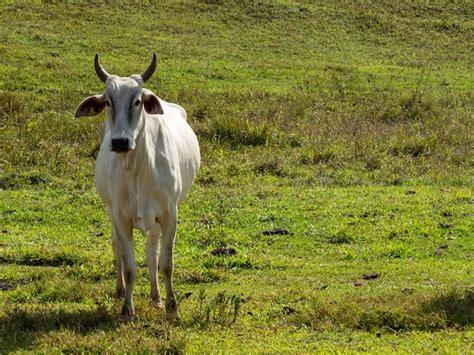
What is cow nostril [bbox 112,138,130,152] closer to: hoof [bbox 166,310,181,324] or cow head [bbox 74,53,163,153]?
cow head [bbox 74,53,163,153]

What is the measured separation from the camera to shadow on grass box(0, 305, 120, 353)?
262 inches

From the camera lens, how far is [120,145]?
6.68 meters

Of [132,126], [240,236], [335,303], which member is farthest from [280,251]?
[132,126]

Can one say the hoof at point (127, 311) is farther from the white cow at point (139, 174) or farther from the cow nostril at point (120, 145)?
the cow nostril at point (120, 145)

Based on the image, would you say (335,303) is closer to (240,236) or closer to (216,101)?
(240,236)

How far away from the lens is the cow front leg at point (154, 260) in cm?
764

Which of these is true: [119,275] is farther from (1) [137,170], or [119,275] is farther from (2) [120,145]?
(2) [120,145]

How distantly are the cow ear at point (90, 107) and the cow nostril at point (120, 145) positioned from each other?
2.26 ft

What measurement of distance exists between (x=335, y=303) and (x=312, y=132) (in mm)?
8512

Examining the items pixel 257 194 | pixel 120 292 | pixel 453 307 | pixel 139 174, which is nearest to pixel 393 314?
pixel 453 307

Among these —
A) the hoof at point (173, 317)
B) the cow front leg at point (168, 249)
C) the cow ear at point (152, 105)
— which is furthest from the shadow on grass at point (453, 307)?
the cow ear at point (152, 105)

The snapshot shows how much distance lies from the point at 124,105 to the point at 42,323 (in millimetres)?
1798

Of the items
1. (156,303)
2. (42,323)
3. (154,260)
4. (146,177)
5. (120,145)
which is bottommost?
(156,303)

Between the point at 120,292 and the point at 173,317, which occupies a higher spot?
the point at 173,317
